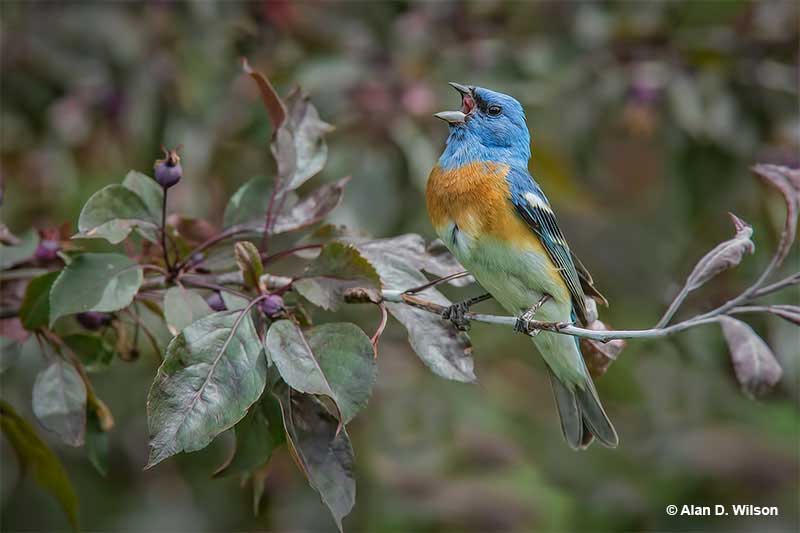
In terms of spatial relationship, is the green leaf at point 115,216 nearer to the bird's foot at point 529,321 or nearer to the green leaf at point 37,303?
the green leaf at point 37,303

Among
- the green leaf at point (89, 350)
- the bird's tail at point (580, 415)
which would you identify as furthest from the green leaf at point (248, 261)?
the bird's tail at point (580, 415)

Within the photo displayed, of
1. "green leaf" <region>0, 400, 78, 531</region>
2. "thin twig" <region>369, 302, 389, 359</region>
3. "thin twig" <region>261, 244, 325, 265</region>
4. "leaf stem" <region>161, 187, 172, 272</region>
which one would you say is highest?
"leaf stem" <region>161, 187, 172, 272</region>

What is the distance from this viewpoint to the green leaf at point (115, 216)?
2.05 m

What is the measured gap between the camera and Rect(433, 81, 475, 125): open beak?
107 inches

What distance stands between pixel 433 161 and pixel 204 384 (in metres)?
2.60

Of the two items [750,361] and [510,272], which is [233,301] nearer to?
[510,272]

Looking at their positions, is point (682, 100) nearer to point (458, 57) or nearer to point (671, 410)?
point (458, 57)

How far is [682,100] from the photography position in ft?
14.2

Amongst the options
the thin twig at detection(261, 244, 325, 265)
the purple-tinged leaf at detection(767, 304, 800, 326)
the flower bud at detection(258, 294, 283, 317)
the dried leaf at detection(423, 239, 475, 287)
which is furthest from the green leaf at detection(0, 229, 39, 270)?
the purple-tinged leaf at detection(767, 304, 800, 326)

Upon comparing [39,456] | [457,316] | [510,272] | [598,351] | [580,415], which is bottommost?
[580,415]

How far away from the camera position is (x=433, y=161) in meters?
4.27

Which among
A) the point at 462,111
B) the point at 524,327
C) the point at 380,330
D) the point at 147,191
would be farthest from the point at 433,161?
the point at 380,330

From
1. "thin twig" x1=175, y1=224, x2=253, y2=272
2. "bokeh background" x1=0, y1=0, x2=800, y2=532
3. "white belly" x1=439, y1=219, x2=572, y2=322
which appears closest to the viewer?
"thin twig" x1=175, y1=224, x2=253, y2=272

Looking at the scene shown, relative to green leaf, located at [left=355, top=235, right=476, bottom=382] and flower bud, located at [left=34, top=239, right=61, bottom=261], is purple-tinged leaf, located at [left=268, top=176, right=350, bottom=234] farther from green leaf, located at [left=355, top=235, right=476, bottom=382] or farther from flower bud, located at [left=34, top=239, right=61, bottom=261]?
flower bud, located at [left=34, top=239, right=61, bottom=261]
